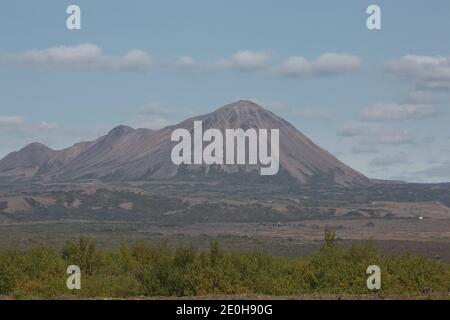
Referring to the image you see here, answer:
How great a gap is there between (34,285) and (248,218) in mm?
159679

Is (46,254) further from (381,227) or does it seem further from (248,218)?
(248,218)

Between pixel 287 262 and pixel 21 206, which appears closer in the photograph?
pixel 287 262

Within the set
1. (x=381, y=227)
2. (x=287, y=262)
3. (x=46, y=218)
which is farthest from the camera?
(x=46, y=218)

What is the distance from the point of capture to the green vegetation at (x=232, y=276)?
29.6 m

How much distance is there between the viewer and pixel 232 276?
30.5m

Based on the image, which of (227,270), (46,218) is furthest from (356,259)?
(46,218)

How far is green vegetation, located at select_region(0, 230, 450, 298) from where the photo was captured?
1167 inches

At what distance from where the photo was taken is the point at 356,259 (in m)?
33.2
